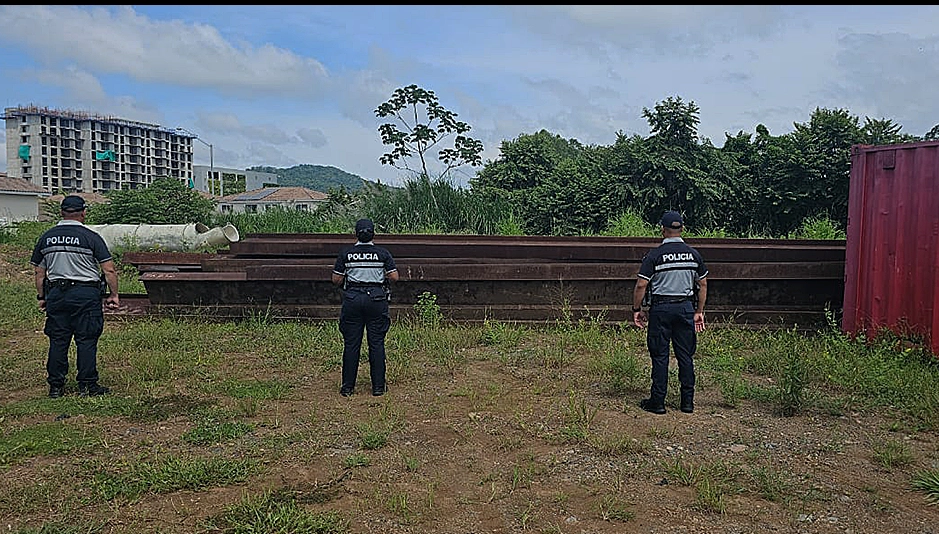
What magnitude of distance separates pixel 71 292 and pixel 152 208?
14.8 meters

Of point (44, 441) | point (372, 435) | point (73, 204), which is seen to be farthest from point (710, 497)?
point (73, 204)

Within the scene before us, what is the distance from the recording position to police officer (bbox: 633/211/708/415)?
5.91 meters

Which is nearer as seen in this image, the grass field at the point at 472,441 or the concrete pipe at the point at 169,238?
the grass field at the point at 472,441

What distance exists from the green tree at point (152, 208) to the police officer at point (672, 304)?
15429 mm

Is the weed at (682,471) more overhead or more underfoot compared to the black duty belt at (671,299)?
more underfoot

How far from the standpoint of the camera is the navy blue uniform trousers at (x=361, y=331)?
21.1 ft

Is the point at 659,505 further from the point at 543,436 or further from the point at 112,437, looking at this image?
the point at 112,437

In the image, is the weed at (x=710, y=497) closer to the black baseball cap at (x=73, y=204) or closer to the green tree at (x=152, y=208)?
the black baseball cap at (x=73, y=204)

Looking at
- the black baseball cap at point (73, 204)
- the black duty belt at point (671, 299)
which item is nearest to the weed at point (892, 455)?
the black duty belt at point (671, 299)

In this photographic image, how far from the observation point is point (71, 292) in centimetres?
628

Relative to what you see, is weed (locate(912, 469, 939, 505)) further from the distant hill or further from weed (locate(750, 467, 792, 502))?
the distant hill

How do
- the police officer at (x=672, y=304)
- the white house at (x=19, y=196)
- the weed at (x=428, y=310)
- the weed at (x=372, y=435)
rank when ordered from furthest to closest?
the white house at (x=19, y=196)
the weed at (x=428, y=310)
the police officer at (x=672, y=304)
the weed at (x=372, y=435)

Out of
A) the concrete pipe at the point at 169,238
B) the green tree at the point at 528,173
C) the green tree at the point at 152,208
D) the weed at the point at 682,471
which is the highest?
the green tree at the point at 528,173

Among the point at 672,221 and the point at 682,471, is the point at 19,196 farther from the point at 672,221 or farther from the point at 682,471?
the point at 682,471
